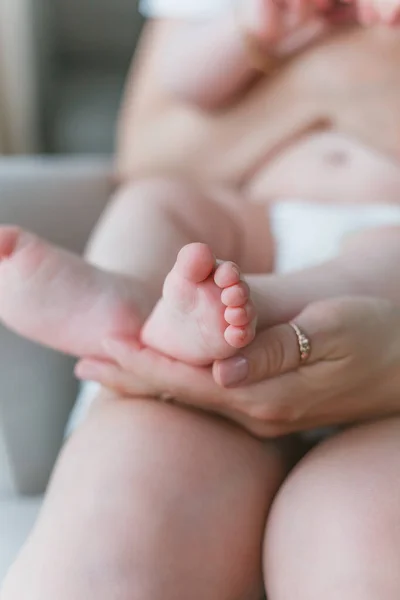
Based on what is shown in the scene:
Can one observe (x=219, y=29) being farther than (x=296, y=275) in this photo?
Yes

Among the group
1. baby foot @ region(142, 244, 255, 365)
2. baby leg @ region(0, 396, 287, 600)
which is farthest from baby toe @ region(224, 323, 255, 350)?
baby leg @ region(0, 396, 287, 600)

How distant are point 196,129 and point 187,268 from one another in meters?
0.49

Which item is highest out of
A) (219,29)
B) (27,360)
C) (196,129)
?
(219,29)

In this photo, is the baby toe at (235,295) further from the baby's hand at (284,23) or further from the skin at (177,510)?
the baby's hand at (284,23)

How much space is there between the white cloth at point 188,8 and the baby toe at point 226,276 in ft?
1.72

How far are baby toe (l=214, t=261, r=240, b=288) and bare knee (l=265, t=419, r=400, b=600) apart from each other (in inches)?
6.3

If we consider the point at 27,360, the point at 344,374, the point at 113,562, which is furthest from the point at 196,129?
the point at 113,562

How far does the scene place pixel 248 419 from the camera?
572 mm

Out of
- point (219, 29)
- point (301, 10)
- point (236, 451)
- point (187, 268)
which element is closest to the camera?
point (187, 268)

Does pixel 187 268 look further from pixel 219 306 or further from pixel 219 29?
pixel 219 29

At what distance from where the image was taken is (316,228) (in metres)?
0.76

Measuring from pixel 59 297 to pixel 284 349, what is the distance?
175 mm

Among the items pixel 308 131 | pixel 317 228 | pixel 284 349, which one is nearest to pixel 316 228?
pixel 317 228

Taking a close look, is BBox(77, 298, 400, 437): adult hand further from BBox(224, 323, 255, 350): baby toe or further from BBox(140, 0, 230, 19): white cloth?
BBox(140, 0, 230, 19): white cloth
